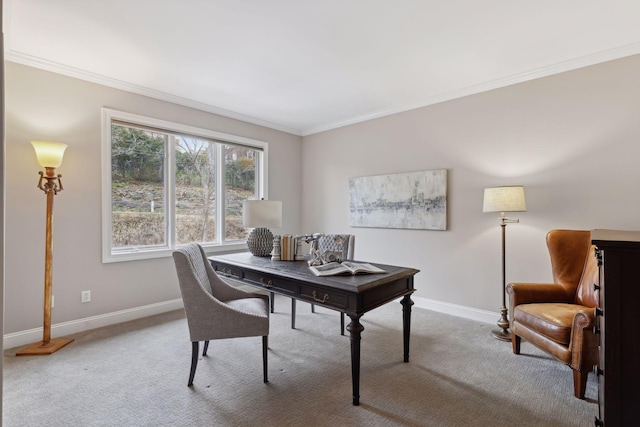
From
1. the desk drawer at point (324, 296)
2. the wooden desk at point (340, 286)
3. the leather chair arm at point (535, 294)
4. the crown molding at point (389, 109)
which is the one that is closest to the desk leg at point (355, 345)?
the wooden desk at point (340, 286)

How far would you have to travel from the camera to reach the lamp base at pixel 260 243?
2.98 metres

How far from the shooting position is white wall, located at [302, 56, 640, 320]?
8.55 ft

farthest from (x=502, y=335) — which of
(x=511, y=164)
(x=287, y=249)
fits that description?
(x=287, y=249)

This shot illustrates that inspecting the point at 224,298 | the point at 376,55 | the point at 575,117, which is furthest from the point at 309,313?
the point at 575,117

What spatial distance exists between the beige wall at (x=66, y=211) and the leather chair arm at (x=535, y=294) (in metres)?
3.65

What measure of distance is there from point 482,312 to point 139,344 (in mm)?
3463

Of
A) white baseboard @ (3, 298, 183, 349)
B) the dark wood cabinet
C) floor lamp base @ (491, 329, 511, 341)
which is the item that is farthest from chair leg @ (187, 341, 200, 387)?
floor lamp base @ (491, 329, 511, 341)

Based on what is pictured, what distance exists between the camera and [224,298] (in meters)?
2.49

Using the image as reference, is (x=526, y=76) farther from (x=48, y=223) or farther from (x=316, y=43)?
(x=48, y=223)

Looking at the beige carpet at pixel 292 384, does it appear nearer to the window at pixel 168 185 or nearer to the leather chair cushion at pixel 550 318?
the leather chair cushion at pixel 550 318

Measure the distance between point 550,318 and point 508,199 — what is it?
1081mm

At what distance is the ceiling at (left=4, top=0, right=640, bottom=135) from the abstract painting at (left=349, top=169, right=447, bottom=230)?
1.02 m

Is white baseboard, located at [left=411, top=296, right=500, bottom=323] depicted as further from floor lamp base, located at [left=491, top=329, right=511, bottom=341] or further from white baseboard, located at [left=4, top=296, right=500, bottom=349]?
floor lamp base, located at [left=491, top=329, right=511, bottom=341]

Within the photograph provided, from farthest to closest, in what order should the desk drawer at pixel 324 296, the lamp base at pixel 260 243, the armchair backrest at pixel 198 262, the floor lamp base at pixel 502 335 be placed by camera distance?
the lamp base at pixel 260 243 → the floor lamp base at pixel 502 335 → the armchair backrest at pixel 198 262 → the desk drawer at pixel 324 296
